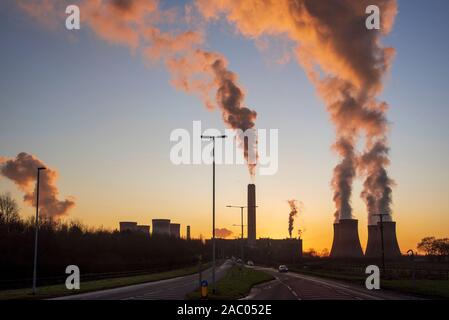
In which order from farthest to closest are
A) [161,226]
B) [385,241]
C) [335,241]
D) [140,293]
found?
1. [161,226]
2. [335,241]
3. [385,241]
4. [140,293]

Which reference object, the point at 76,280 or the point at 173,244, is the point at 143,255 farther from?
the point at 76,280

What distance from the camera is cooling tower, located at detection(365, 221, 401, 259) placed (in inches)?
3600

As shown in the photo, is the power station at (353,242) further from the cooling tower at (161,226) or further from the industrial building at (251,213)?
the cooling tower at (161,226)

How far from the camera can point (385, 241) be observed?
93250 millimetres

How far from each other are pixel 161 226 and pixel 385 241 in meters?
111

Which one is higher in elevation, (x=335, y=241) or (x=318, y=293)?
(x=335, y=241)

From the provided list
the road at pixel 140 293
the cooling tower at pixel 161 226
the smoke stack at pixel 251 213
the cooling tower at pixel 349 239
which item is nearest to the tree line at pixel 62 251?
the road at pixel 140 293

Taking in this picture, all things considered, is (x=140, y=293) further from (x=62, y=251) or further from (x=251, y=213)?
(x=251, y=213)

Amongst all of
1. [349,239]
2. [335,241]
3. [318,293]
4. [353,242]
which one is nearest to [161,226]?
[335,241]

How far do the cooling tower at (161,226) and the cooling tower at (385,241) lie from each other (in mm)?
100567

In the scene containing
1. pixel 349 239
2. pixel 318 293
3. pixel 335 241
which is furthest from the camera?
pixel 335 241

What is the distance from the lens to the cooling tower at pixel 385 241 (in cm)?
9144
